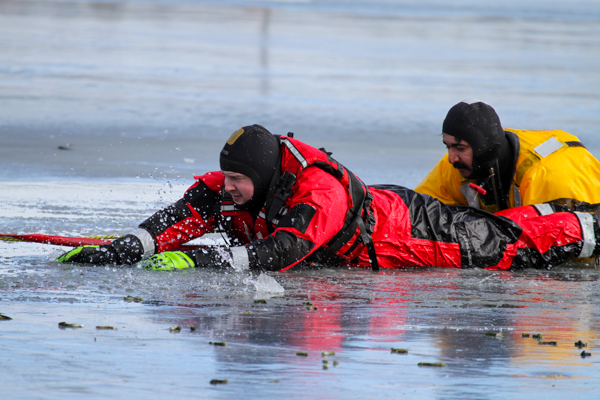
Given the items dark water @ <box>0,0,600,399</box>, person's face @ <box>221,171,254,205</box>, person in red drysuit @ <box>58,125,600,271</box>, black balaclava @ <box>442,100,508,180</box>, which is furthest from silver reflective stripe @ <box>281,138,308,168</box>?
black balaclava @ <box>442,100,508,180</box>

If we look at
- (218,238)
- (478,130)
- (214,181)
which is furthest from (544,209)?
(218,238)

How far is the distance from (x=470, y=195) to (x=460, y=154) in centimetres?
43

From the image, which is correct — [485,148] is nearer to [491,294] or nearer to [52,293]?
[491,294]

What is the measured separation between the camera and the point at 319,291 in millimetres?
4906

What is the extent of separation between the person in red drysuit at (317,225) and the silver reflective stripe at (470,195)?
0.48 metres

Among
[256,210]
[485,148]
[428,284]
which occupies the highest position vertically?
[485,148]

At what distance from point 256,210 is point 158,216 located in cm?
65

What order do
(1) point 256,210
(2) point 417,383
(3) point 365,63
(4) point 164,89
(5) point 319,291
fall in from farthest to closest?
(3) point 365,63, (4) point 164,89, (1) point 256,210, (5) point 319,291, (2) point 417,383

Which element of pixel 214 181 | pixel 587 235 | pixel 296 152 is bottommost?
pixel 587 235

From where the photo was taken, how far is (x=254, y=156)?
5.13m

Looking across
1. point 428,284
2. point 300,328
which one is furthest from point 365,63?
point 300,328

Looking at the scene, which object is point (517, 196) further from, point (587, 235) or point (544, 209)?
point (587, 235)

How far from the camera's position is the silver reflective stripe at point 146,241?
5.50m

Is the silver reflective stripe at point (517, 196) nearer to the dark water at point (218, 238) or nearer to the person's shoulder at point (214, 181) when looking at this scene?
the dark water at point (218, 238)
